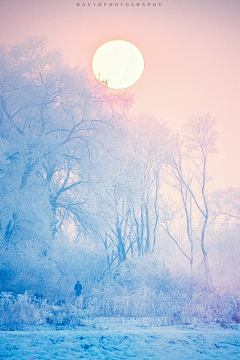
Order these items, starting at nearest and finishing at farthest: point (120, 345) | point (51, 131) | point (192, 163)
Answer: point (120, 345), point (51, 131), point (192, 163)

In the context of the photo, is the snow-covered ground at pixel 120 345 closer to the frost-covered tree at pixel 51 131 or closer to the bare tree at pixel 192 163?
the frost-covered tree at pixel 51 131

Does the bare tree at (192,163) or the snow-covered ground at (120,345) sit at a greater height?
the bare tree at (192,163)

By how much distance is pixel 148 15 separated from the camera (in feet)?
175

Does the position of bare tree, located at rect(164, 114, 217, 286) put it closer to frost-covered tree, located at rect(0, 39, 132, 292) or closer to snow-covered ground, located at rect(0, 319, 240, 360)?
frost-covered tree, located at rect(0, 39, 132, 292)

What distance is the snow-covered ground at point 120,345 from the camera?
13.6 ft

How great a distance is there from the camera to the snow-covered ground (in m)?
4.16

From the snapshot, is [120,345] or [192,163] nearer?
[120,345]

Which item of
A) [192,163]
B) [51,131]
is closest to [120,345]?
[51,131]

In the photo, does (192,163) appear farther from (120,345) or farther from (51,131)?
(120,345)

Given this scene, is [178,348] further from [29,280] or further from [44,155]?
[44,155]

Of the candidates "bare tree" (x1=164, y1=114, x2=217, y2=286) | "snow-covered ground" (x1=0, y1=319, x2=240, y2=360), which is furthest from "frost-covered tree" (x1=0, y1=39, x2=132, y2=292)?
"bare tree" (x1=164, y1=114, x2=217, y2=286)

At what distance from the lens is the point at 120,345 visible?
185 inches

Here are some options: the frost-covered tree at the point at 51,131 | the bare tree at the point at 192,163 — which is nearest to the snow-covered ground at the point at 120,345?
the frost-covered tree at the point at 51,131

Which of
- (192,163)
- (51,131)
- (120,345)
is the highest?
(192,163)
